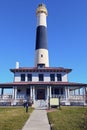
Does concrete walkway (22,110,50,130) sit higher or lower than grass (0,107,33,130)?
lower

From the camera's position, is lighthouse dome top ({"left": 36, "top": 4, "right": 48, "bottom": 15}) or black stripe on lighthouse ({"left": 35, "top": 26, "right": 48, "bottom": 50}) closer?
black stripe on lighthouse ({"left": 35, "top": 26, "right": 48, "bottom": 50})

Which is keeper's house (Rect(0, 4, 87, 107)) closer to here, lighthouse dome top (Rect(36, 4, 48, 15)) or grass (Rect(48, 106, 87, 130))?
lighthouse dome top (Rect(36, 4, 48, 15))

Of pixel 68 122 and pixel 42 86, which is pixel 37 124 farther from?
pixel 42 86

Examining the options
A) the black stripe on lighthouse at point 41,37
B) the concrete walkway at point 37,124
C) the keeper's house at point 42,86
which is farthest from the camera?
the black stripe on lighthouse at point 41,37

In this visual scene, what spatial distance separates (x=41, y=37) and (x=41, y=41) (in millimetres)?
942

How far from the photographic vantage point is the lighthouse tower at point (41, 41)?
128ft

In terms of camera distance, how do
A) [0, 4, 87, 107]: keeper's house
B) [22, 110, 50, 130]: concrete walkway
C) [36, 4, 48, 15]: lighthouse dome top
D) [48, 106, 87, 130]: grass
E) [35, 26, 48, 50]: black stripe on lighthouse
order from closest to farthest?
[22, 110, 50, 130]: concrete walkway < [48, 106, 87, 130]: grass < [0, 4, 87, 107]: keeper's house < [35, 26, 48, 50]: black stripe on lighthouse < [36, 4, 48, 15]: lighthouse dome top

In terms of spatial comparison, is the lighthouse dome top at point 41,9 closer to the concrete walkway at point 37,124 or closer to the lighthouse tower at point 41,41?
the lighthouse tower at point 41,41

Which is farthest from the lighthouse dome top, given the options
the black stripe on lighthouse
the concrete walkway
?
the concrete walkway

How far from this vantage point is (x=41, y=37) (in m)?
40.9

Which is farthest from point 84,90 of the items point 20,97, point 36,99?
point 20,97

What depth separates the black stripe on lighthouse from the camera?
132 ft

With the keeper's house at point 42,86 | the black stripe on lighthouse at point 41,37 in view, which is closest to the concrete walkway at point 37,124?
the keeper's house at point 42,86

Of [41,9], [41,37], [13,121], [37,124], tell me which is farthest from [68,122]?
[41,9]
